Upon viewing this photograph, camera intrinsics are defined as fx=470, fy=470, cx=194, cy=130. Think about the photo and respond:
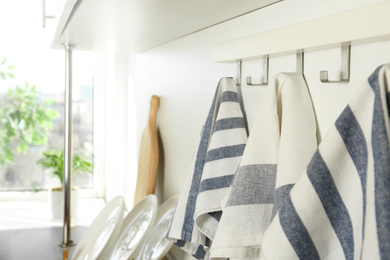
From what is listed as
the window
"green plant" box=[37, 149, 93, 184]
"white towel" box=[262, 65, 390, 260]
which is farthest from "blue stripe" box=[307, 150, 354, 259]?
the window

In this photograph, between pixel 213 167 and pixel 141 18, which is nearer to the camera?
pixel 213 167

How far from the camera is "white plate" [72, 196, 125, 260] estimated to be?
46.6 inches

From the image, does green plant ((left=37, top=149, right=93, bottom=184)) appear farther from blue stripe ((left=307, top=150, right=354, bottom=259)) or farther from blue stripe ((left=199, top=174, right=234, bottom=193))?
blue stripe ((left=307, top=150, right=354, bottom=259))

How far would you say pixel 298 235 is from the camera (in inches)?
18.1

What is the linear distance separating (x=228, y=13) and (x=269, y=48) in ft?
0.64

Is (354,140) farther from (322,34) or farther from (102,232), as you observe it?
(102,232)

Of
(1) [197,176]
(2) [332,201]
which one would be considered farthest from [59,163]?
(2) [332,201]

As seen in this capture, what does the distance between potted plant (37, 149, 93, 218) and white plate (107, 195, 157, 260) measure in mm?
1190

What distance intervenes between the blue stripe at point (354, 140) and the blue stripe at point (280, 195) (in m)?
0.13

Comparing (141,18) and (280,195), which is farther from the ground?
(141,18)

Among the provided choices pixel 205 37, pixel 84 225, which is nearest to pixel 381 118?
pixel 205 37

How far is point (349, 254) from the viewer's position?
45 cm

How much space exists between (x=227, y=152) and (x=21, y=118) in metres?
2.32

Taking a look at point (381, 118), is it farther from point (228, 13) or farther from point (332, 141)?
point (228, 13)
